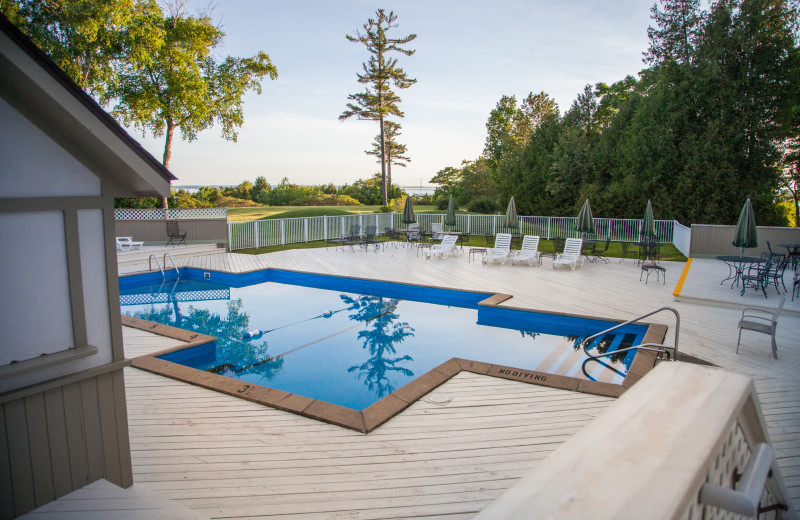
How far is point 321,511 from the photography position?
279 centimetres

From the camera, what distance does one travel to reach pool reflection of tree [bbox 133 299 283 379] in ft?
21.3

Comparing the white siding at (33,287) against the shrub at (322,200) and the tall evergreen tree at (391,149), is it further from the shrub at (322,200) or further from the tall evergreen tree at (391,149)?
the tall evergreen tree at (391,149)

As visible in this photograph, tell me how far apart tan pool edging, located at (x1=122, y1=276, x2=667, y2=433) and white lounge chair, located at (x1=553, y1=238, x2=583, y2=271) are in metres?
6.59

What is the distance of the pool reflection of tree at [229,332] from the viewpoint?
6.50 m

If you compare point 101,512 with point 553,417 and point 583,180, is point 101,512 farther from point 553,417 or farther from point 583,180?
point 583,180

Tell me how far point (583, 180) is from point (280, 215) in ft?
53.7

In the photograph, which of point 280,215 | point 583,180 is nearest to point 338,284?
point 280,215

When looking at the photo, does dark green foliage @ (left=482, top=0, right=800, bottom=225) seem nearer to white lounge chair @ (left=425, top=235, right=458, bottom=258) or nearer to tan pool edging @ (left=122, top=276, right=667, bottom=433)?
white lounge chair @ (left=425, top=235, right=458, bottom=258)

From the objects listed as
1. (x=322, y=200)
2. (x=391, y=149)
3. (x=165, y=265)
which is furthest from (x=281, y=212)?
(x=165, y=265)

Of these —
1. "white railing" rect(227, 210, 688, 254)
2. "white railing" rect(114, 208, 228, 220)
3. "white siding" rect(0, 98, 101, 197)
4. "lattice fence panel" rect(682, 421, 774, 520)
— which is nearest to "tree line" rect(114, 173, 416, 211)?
"white railing" rect(227, 210, 688, 254)

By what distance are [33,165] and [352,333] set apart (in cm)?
579

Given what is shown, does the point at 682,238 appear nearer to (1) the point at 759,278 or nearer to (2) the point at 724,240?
(2) the point at 724,240

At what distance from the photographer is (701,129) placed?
62.4 ft

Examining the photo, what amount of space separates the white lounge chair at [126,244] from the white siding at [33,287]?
454 inches
